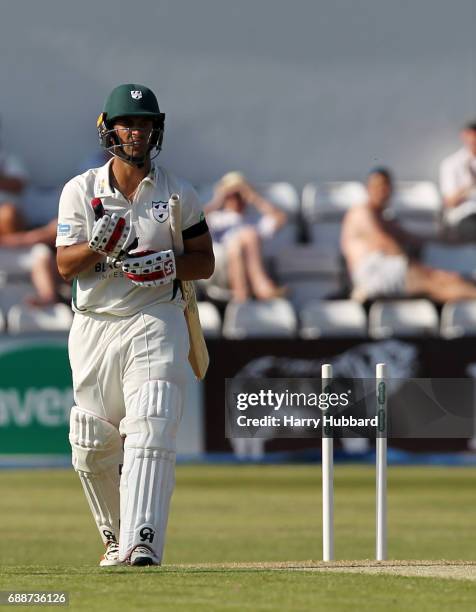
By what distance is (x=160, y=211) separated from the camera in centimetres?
553

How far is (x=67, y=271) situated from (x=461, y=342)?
8950 mm

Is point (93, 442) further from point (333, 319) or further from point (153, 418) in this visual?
point (333, 319)

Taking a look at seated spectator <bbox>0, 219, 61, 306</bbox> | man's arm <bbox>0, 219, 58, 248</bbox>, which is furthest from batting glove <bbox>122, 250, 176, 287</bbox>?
man's arm <bbox>0, 219, 58, 248</bbox>

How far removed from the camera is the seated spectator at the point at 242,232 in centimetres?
1523

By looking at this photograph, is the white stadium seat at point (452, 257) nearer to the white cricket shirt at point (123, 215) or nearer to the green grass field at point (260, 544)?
the green grass field at point (260, 544)

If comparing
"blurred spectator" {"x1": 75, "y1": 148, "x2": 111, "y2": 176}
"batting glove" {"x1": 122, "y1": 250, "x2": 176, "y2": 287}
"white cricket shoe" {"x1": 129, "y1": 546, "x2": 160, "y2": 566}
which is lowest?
"white cricket shoe" {"x1": 129, "y1": 546, "x2": 160, "y2": 566}

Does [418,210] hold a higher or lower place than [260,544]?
higher

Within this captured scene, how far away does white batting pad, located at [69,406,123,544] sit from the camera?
5.56 meters

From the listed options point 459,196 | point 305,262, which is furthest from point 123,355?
point 459,196

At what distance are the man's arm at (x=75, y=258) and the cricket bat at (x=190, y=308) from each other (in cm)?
30

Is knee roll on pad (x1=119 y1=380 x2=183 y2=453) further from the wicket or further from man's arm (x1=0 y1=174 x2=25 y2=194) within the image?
man's arm (x1=0 y1=174 x2=25 y2=194)

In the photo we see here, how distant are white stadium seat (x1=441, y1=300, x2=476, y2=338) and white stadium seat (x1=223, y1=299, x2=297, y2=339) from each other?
1508 mm

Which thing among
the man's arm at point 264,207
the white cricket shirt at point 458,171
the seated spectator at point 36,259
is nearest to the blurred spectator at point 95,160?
the seated spectator at point 36,259

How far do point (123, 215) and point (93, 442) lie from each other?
852mm
